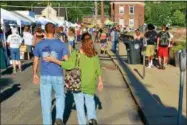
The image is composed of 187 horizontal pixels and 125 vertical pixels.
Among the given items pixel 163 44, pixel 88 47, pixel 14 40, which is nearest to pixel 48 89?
pixel 88 47

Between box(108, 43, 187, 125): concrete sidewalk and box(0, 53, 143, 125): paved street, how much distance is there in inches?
9.9

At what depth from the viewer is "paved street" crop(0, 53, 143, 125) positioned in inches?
361

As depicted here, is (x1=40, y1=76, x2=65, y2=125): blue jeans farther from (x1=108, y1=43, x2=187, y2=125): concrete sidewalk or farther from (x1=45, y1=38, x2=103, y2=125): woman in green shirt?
(x1=108, y1=43, x2=187, y2=125): concrete sidewalk

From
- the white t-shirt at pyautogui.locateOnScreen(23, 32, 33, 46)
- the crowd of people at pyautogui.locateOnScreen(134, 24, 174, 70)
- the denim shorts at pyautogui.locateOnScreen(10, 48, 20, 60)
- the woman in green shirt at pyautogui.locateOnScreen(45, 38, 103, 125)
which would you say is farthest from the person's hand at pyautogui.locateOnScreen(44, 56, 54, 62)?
the white t-shirt at pyautogui.locateOnScreen(23, 32, 33, 46)

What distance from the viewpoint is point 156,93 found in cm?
1200

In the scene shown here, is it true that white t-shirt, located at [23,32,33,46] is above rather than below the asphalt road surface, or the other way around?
above

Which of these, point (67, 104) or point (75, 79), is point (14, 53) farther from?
point (75, 79)

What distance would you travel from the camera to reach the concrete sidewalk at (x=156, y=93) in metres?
8.77

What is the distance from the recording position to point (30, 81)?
50.2 feet

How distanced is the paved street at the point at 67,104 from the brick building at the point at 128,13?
3803 inches

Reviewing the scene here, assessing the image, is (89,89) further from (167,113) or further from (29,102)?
(29,102)

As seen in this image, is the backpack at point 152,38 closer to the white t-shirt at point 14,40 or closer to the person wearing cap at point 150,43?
the person wearing cap at point 150,43

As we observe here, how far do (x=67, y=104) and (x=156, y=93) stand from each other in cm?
259

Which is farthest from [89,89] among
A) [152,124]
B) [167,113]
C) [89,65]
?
[167,113]
